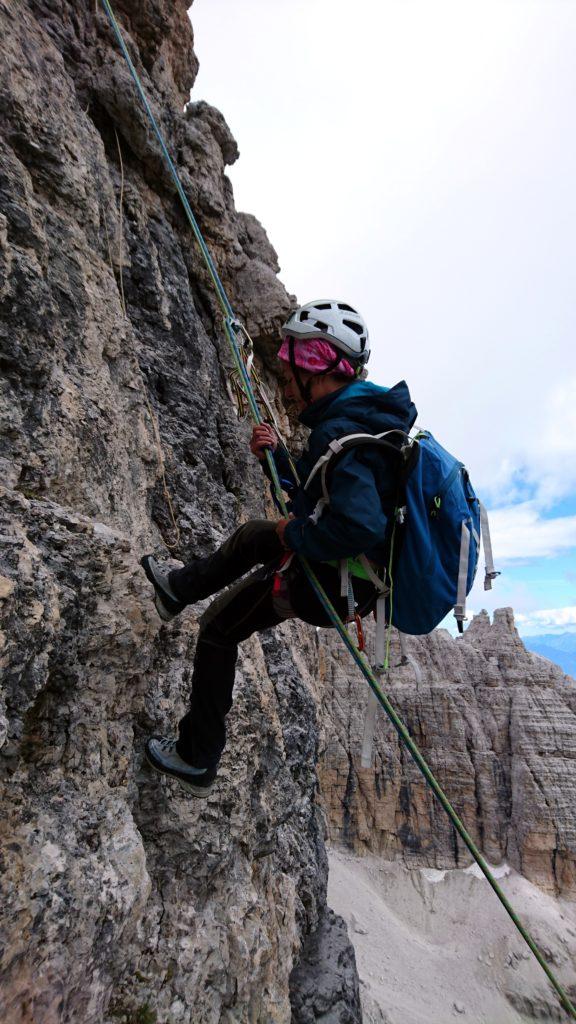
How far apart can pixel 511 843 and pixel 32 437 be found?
47958 millimetres

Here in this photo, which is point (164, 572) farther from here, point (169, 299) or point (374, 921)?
point (374, 921)

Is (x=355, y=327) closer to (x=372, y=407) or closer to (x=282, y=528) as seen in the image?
(x=372, y=407)

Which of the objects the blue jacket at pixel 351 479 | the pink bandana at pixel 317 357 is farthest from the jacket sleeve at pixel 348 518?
the pink bandana at pixel 317 357

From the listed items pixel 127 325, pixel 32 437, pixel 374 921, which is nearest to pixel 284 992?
pixel 32 437

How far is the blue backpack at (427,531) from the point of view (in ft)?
11.1

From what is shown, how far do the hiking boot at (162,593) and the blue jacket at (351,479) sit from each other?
1.01 m

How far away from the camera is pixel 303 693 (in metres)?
8.08

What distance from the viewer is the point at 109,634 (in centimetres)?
348

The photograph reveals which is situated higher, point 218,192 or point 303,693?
point 218,192

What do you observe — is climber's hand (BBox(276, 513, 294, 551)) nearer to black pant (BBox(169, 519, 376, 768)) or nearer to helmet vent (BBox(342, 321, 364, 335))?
black pant (BBox(169, 519, 376, 768))

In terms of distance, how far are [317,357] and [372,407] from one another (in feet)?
2.56

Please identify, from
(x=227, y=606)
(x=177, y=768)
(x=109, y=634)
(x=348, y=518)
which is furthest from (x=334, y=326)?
(x=177, y=768)

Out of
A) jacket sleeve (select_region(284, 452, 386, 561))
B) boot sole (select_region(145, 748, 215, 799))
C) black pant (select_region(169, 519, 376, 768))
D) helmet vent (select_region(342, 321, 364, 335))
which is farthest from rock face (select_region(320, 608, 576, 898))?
jacket sleeve (select_region(284, 452, 386, 561))

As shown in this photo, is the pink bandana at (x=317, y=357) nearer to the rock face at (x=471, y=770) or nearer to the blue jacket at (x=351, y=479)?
the blue jacket at (x=351, y=479)
